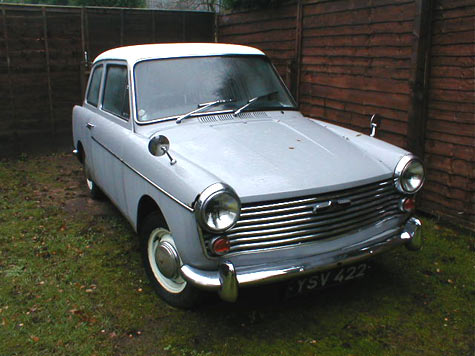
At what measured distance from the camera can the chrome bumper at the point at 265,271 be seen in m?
2.76

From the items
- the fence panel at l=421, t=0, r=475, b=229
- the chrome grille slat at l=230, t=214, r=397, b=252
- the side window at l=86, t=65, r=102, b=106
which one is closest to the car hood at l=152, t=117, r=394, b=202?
the chrome grille slat at l=230, t=214, r=397, b=252

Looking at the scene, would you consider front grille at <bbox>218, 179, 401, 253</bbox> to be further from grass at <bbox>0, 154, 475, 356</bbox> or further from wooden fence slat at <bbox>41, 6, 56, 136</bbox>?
wooden fence slat at <bbox>41, 6, 56, 136</bbox>

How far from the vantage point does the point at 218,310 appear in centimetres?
341

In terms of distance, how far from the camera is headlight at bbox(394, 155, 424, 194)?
337 centimetres

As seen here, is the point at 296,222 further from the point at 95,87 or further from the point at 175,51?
the point at 95,87

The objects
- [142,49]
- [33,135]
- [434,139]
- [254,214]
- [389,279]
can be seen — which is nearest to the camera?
[254,214]

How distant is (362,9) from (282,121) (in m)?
2.50

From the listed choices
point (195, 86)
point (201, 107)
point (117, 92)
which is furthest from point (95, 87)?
point (201, 107)

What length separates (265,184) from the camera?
2.94m

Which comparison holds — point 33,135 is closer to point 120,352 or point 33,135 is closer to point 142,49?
point 142,49

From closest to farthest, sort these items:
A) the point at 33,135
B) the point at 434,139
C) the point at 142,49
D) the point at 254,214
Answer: the point at 254,214, the point at 142,49, the point at 434,139, the point at 33,135

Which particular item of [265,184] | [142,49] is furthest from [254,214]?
[142,49]

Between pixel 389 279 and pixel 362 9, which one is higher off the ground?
pixel 362 9

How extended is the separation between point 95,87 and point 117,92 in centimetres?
106
